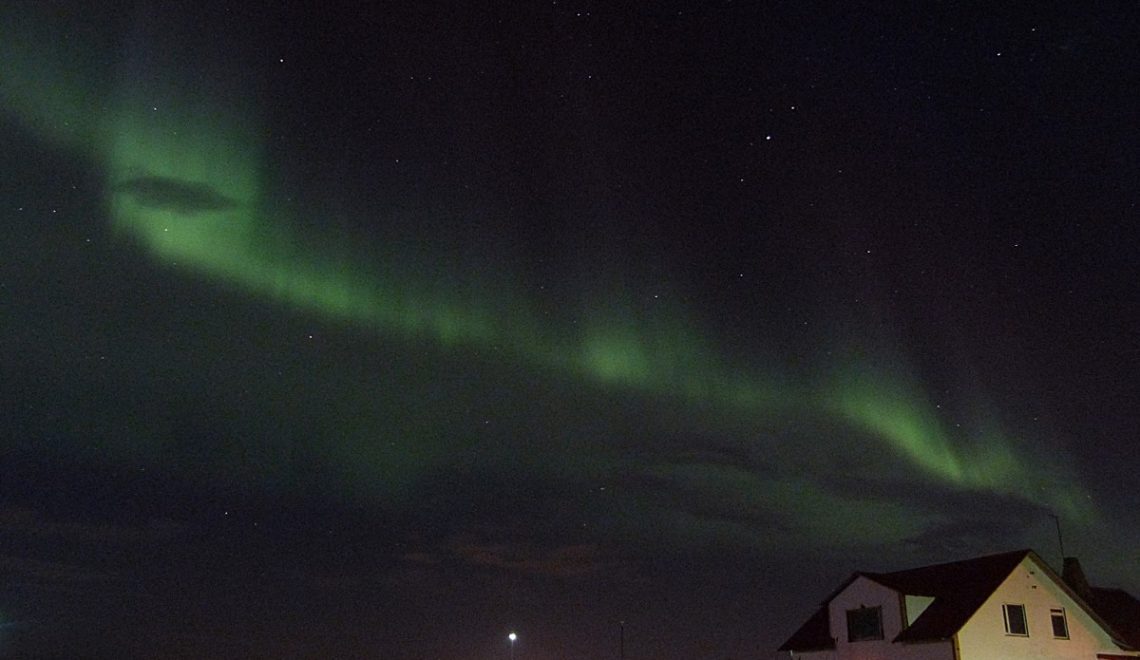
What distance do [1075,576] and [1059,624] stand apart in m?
9.93

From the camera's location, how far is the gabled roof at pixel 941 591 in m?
37.9

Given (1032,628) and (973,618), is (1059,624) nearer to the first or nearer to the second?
(1032,628)

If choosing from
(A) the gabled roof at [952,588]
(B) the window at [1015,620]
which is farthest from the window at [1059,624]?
(A) the gabled roof at [952,588]

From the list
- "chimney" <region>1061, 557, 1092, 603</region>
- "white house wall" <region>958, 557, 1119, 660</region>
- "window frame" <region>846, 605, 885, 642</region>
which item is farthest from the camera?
"chimney" <region>1061, 557, 1092, 603</region>

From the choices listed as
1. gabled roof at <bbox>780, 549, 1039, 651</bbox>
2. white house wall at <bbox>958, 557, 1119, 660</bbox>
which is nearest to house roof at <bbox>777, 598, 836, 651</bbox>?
gabled roof at <bbox>780, 549, 1039, 651</bbox>

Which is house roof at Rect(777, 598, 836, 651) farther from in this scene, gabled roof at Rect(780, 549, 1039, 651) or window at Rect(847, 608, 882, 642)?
window at Rect(847, 608, 882, 642)

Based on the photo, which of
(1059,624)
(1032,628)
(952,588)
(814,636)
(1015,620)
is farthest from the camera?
(814,636)

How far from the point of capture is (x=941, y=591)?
40594 mm

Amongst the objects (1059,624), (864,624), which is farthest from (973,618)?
(1059,624)

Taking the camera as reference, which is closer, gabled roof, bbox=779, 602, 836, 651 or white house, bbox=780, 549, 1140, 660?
white house, bbox=780, 549, 1140, 660

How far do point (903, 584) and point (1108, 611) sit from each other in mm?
13894

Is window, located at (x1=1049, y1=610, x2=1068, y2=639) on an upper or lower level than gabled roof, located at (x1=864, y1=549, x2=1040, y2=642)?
lower

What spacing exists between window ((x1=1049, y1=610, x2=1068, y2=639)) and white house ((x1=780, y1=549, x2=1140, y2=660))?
42 mm

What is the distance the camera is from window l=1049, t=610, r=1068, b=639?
3944 centimetres
